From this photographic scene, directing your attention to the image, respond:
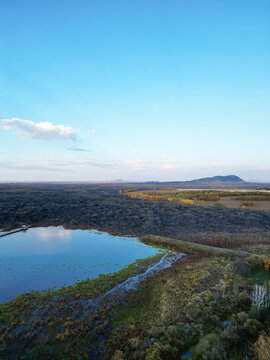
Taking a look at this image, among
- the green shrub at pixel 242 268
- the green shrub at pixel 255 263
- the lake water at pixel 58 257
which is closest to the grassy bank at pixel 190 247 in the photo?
the lake water at pixel 58 257

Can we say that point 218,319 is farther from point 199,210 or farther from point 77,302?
point 199,210

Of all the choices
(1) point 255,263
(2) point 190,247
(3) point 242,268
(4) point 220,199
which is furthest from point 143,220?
(4) point 220,199

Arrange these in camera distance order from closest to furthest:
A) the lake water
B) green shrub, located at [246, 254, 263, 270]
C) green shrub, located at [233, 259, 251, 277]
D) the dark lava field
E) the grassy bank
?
green shrub, located at [233, 259, 251, 277] < the lake water < green shrub, located at [246, 254, 263, 270] < the grassy bank < the dark lava field

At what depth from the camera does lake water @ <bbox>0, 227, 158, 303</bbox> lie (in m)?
12.8

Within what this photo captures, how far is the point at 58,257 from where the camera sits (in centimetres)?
1709

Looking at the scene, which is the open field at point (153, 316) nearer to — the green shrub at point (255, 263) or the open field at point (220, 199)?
the green shrub at point (255, 263)

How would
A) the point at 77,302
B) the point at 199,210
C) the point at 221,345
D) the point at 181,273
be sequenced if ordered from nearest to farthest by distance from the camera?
the point at 221,345, the point at 77,302, the point at 181,273, the point at 199,210

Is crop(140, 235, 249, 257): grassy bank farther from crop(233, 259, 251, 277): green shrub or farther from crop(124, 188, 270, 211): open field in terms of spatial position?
crop(124, 188, 270, 211): open field

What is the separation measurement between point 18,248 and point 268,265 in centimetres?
2116

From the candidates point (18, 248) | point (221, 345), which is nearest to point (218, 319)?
point (221, 345)

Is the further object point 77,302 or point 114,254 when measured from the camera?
point 114,254

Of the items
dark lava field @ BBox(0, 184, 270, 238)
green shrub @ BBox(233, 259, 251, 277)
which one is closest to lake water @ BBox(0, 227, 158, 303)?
dark lava field @ BBox(0, 184, 270, 238)

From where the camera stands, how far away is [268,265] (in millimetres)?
12867

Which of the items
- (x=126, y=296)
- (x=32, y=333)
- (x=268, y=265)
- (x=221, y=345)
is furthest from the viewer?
(x=268, y=265)
